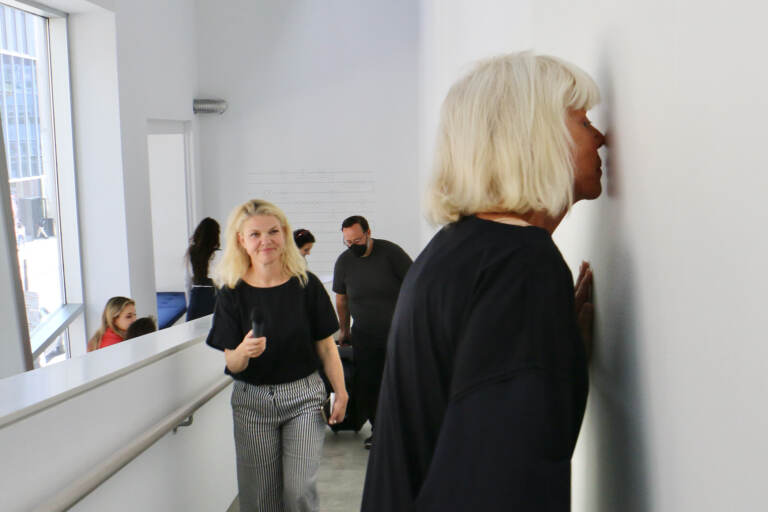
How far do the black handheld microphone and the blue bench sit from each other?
6.17 meters

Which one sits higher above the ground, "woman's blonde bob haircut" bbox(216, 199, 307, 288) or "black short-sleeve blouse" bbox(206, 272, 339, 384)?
"woman's blonde bob haircut" bbox(216, 199, 307, 288)

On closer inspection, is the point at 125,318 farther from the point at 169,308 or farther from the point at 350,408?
the point at 169,308

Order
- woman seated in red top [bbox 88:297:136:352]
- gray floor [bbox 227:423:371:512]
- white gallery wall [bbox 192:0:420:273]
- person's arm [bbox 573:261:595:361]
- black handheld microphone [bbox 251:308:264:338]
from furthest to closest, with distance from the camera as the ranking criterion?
white gallery wall [bbox 192:0:420:273]
woman seated in red top [bbox 88:297:136:352]
gray floor [bbox 227:423:371:512]
black handheld microphone [bbox 251:308:264:338]
person's arm [bbox 573:261:595:361]

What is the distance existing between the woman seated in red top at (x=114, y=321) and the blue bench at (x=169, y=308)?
358cm

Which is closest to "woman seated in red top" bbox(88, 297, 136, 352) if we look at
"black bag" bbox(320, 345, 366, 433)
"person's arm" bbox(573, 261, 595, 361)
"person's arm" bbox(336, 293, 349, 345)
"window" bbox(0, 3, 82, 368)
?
"window" bbox(0, 3, 82, 368)

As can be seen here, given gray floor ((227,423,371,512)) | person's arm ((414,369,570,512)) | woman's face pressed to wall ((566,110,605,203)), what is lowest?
gray floor ((227,423,371,512))

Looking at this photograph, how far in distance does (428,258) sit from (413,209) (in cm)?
945

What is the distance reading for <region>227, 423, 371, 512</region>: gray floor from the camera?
16.3ft

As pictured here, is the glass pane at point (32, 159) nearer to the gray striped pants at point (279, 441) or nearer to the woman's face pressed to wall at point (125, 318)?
the woman's face pressed to wall at point (125, 318)

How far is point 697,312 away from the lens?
1065 millimetres

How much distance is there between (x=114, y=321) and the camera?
575 cm

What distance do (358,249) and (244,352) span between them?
→ 10.7 ft

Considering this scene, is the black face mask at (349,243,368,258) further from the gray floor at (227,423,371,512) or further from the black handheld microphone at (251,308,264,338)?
the black handheld microphone at (251,308,264,338)

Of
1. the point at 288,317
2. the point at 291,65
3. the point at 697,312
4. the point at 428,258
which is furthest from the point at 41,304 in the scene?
the point at 697,312
